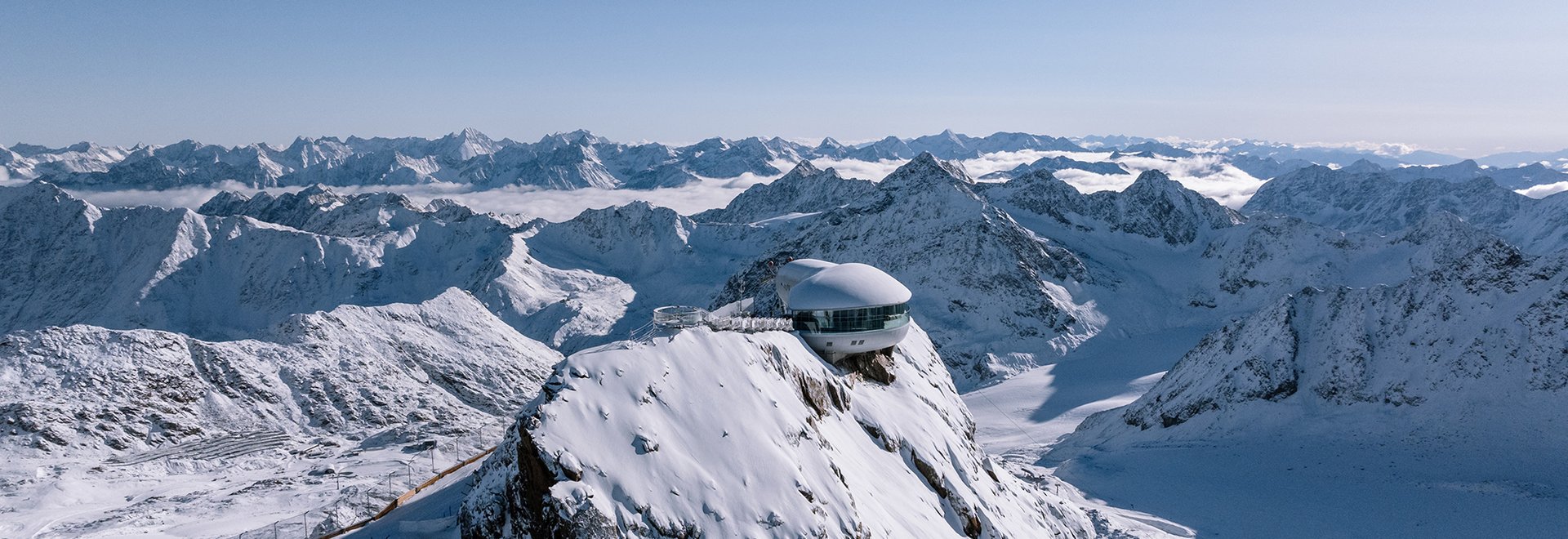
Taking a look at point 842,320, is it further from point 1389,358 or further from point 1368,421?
point 1389,358

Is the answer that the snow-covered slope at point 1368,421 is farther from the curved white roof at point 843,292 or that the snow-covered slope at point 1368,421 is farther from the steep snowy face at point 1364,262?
the steep snowy face at point 1364,262

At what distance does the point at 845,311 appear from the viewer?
47.4m

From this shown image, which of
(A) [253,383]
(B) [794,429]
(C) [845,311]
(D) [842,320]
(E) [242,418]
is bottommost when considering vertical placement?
(E) [242,418]

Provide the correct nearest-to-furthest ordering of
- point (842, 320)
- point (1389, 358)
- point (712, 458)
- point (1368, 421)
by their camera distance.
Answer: point (712, 458), point (842, 320), point (1368, 421), point (1389, 358)

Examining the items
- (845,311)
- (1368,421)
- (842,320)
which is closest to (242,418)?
(842,320)

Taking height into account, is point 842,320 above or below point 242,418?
above

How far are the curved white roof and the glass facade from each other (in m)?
0.47

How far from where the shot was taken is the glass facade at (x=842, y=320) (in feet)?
156

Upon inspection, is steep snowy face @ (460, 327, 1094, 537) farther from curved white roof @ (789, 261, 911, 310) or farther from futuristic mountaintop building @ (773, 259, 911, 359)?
curved white roof @ (789, 261, 911, 310)

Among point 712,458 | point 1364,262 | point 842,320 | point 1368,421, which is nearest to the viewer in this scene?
point 712,458

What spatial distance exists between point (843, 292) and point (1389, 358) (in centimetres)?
8265

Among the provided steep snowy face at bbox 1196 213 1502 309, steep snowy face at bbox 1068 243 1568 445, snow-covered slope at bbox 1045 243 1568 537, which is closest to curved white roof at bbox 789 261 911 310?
snow-covered slope at bbox 1045 243 1568 537

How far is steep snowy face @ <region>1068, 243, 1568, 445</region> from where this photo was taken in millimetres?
85500

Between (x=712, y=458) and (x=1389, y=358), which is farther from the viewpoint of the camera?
(x=1389, y=358)
